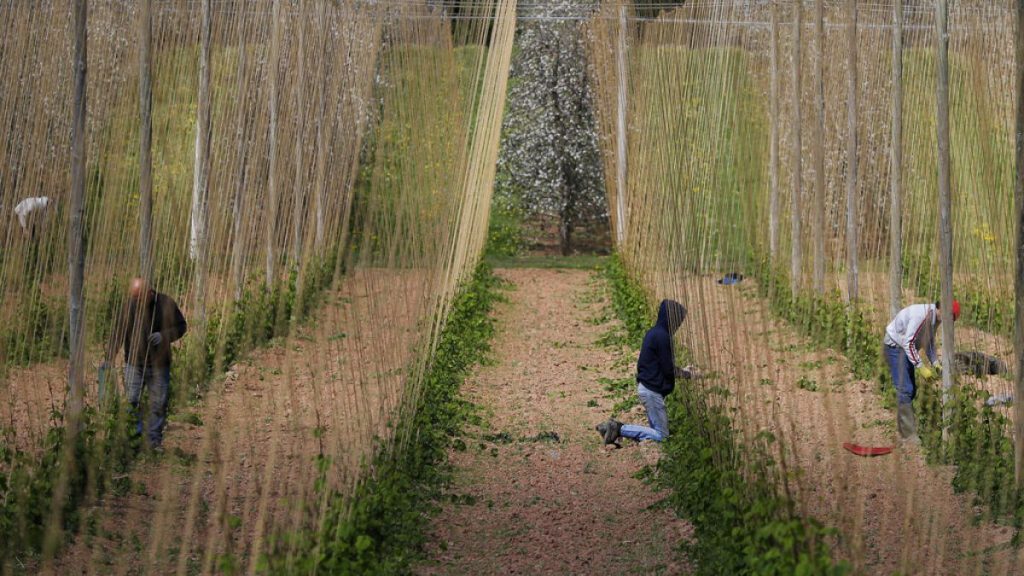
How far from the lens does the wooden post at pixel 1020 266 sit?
5980mm

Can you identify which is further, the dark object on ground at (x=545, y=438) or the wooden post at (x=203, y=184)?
the dark object on ground at (x=545, y=438)

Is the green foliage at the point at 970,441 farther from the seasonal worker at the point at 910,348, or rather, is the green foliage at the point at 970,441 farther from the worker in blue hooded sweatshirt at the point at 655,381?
the worker in blue hooded sweatshirt at the point at 655,381

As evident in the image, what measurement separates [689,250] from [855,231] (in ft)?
9.19

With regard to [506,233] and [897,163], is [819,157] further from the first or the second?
[506,233]

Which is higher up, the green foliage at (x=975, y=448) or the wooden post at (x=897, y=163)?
the wooden post at (x=897, y=163)

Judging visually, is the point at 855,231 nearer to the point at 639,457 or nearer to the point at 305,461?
the point at 639,457

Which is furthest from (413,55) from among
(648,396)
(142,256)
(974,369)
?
(974,369)

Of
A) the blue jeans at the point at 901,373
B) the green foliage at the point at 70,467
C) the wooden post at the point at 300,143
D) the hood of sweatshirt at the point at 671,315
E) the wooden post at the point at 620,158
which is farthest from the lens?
the wooden post at the point at 620,158

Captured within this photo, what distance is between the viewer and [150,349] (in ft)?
23.2

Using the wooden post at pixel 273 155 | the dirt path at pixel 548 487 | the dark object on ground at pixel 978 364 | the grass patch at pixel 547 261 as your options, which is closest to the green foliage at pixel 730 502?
the dirt path at pixel 548 487

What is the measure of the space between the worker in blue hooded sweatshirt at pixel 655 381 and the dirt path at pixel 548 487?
0.39 feet

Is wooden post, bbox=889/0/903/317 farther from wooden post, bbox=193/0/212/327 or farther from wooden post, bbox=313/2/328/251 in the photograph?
wooden post, bbox=193/0/212/327

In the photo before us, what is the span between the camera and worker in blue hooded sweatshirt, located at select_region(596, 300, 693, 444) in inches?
318

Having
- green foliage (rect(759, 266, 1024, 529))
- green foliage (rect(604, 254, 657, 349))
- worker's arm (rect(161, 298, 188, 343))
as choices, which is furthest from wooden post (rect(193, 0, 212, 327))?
green foliage (rect(604, 254, 657, 349))
